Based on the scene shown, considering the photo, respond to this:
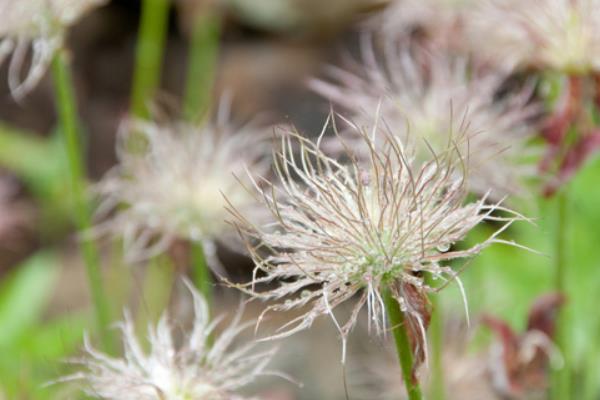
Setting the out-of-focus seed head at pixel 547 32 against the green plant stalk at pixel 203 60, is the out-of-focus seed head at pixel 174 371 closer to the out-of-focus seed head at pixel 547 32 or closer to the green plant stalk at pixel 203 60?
the out-of-focus seed head at pixel 547 32

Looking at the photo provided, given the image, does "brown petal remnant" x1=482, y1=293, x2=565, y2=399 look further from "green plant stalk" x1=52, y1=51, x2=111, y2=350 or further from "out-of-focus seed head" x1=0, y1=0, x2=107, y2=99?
"out-of-focus seed head" x1=0, y1=0, x2=107, y2=99

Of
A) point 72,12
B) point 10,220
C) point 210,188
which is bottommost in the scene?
point 10,220

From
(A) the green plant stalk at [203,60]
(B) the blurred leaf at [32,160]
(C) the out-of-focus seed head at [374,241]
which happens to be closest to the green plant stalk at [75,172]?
(C) the out-of-focus seed head at [374,241]

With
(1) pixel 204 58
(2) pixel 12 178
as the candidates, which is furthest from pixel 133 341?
(1) pixel 204 58

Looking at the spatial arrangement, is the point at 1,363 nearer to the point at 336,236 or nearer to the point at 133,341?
the point at 133,341

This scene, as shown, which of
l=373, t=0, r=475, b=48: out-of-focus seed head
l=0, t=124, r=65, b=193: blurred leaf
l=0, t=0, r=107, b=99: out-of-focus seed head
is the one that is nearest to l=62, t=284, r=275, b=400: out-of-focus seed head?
l=0, t=0, r=107, b=99: out-of-focus seed head

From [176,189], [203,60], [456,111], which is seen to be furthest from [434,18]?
[203,60]
